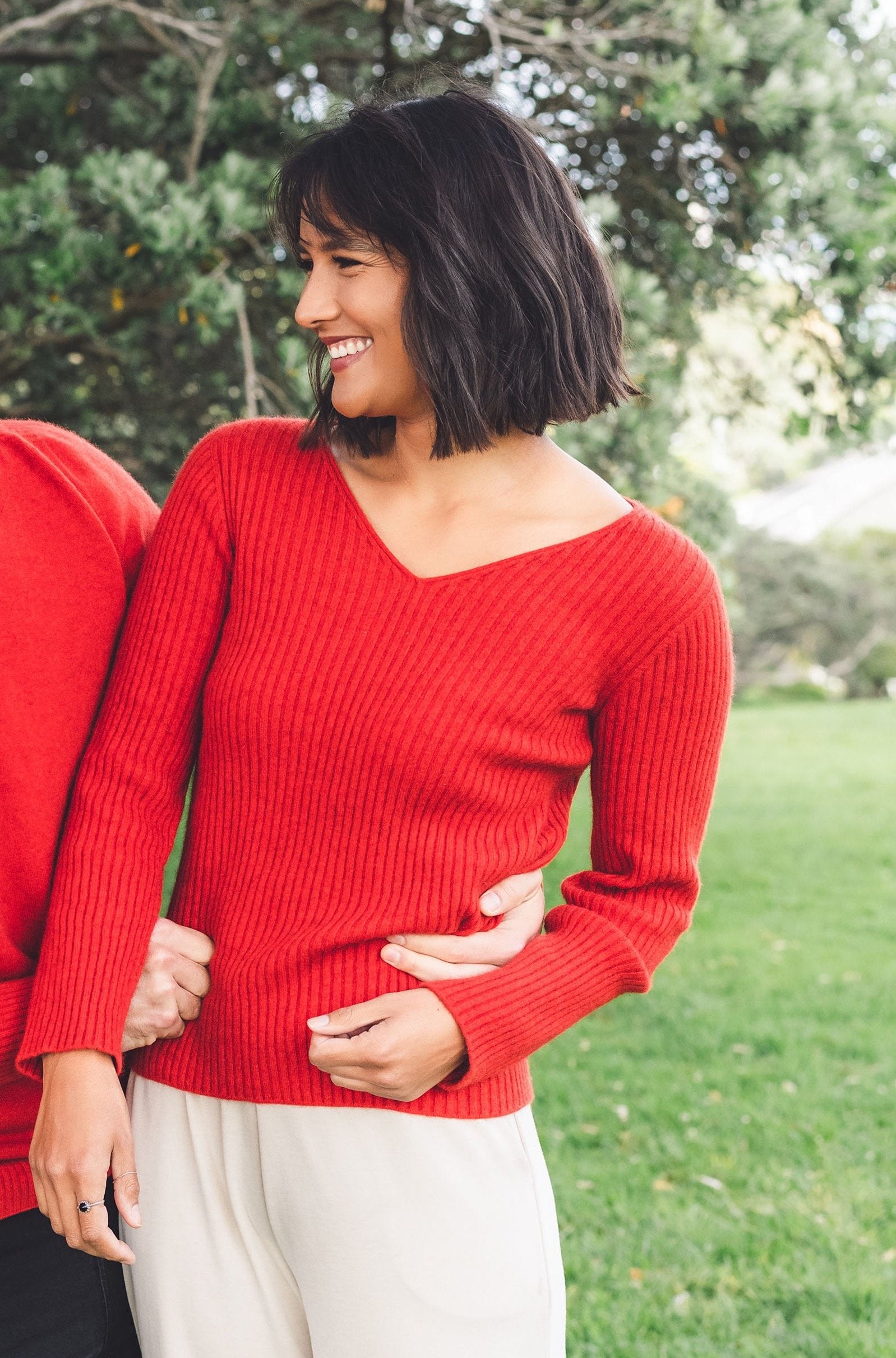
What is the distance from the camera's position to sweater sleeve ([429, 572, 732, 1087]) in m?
1.74

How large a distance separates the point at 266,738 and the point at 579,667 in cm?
41

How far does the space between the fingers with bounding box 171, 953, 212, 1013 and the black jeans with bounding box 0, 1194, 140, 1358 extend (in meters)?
0.28

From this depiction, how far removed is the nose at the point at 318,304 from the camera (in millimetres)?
1747

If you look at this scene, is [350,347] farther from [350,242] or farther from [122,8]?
[122,8]

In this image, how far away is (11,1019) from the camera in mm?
1667

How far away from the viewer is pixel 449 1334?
1.66 m

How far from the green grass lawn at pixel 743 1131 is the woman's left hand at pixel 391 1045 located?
2.19 metres

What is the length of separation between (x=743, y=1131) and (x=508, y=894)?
335cm

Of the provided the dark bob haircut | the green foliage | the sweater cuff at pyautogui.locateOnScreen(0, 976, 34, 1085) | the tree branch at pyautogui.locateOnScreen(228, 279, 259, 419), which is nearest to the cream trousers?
the sweater cuff at pyautogui.locateOnScreen(0, 976, 34, 1085)

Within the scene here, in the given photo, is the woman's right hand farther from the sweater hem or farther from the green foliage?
the green foliage

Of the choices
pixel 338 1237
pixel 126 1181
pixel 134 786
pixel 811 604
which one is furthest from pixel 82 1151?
pixel 811 604

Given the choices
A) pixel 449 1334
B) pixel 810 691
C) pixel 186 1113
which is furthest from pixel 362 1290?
pixel 810 691

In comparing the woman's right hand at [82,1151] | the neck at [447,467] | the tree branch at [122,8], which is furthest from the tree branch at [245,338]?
the woman's right hand at [82,1151]

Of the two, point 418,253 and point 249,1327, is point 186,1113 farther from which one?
point 418,253
